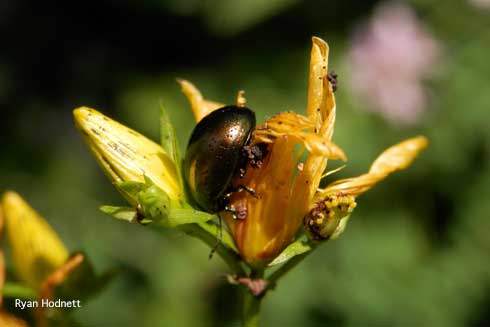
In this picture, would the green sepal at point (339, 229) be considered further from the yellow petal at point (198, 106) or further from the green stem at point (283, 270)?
the yellow petal at point (198, 106)

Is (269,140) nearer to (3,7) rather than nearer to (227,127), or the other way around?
(227,127)

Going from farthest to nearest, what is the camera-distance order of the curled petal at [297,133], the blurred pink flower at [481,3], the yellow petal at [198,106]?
the blurred pink flower at [481,3] < the yellow petal at [198,106] < the curled petal at [297,133]

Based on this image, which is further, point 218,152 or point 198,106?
point 198,106

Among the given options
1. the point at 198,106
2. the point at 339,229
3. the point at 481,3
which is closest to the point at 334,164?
the point at 481,3

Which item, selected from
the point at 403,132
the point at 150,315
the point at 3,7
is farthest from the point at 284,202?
the point at 3,7

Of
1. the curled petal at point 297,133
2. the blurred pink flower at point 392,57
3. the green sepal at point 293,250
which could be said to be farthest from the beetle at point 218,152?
the blurred pink flower at point 392,57

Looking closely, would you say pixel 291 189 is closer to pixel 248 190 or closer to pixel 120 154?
pixel 248 190
